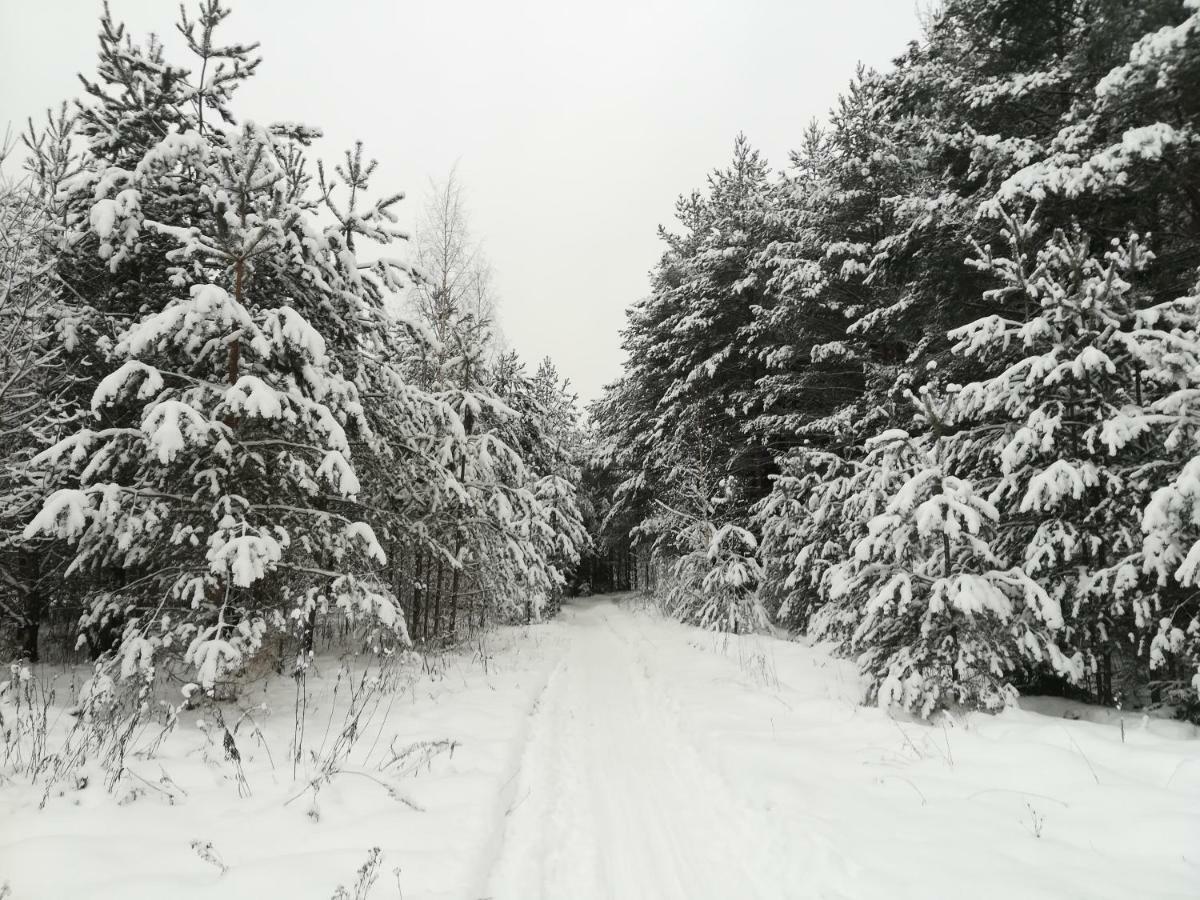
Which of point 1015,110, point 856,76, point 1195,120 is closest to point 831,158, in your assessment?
point 856,76

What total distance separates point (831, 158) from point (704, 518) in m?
10.2

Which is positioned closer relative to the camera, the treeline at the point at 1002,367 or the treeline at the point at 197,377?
the treeline at the point at 197,377

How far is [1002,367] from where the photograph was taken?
950cm

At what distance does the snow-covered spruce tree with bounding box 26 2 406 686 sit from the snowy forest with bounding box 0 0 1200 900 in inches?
2.5

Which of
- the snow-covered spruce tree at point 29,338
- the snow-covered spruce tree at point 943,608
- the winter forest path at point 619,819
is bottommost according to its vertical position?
the winter forest path at point 619,819

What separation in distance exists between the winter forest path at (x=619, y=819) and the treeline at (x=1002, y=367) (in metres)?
2.80

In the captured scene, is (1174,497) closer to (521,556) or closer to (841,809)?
(841,809)

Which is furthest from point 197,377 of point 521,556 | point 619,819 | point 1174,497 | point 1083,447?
point 1083,447

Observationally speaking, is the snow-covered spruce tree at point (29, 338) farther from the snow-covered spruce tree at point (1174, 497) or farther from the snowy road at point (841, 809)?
the snow-covered spruce tree at point (1174, 497)

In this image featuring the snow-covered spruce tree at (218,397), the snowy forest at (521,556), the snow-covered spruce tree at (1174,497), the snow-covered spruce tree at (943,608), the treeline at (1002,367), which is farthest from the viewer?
the treeline at (1002,367)

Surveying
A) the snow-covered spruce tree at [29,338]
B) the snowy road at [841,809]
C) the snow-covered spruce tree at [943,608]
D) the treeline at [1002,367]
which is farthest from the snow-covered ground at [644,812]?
the snow-covered spruce tree at [29,338]

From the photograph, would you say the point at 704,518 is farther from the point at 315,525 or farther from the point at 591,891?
the point at 591,891

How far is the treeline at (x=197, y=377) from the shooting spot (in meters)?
5.64

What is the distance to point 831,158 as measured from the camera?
14125 mm
